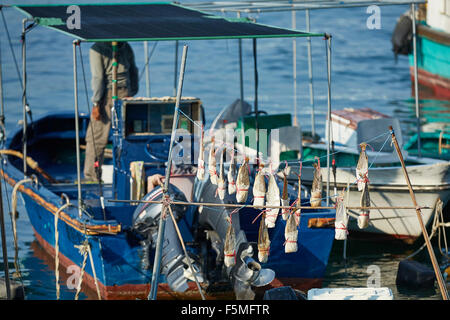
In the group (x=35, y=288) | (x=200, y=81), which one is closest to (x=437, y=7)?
(x=200, y=81)

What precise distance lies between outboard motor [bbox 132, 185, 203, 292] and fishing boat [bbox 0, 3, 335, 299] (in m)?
0.01

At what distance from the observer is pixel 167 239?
29.2 ft

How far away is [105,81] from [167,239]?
333 centimetres

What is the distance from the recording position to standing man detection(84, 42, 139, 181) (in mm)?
11281

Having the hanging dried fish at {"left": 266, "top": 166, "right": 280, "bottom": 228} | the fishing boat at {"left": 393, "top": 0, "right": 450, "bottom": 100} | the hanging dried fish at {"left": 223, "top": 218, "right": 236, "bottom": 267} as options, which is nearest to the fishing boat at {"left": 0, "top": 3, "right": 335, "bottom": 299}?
the hanging dried fish at {"left": 223, "top": 218, "right": 236, "bottom": 267}

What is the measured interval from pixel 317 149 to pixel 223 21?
4.43m

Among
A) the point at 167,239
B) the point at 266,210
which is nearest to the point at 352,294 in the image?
the point at 266,210

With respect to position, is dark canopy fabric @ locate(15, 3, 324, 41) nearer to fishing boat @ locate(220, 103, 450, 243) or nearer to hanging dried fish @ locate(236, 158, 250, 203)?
hanging dried fish @ locate(236, 158, 250, 203)

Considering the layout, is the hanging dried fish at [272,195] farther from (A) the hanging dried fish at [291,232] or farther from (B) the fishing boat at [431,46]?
(B) the fishing boat at [431,46]

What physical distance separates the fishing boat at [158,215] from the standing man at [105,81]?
24.5 inches

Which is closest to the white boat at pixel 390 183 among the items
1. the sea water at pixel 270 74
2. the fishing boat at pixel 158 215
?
the fishing boat at pixel 158 215

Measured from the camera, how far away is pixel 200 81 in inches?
1085

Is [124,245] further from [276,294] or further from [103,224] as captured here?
[276,294]

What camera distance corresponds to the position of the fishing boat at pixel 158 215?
28.8ft
